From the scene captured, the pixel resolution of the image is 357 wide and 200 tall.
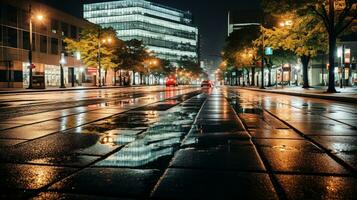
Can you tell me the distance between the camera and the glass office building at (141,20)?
526 feet

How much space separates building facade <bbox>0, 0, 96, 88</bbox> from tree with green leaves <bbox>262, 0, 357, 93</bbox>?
32.4 meters

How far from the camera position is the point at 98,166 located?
5.56 m

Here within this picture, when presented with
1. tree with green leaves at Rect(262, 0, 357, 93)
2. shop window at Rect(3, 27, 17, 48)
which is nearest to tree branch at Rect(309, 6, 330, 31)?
tree with green leaves at Rect(262, 0, 357, 93)

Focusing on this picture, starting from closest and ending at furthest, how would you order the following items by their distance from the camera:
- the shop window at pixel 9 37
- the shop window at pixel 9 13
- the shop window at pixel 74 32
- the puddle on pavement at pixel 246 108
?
the puddle on pavement at pixel 246 108 → the shop window at pixel 9 13 → the shop window at pixel 9 37 → the shop window at pixel 74 32

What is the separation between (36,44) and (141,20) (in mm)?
97776

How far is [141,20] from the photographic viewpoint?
161 meters

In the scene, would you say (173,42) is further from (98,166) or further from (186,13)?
(98,166)

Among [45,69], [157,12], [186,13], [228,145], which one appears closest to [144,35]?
[157,12]

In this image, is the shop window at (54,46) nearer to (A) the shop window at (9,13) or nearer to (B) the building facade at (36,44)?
(B) the building facade at (36,44)

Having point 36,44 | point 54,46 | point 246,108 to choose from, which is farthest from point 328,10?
point 54,46

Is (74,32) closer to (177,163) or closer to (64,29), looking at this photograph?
(64,29)

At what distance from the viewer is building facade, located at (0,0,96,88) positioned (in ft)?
188

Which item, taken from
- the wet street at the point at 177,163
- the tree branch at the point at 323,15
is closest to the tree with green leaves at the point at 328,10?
the tree branch at the point at 323,15

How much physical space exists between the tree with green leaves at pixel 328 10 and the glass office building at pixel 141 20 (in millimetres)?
122267
